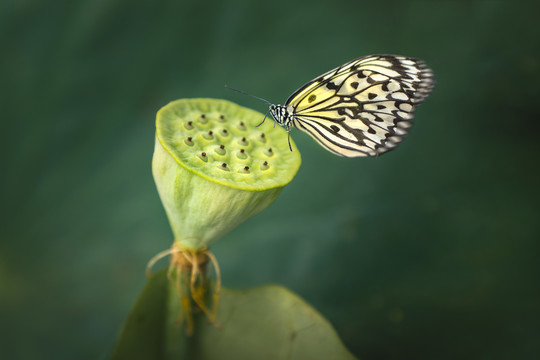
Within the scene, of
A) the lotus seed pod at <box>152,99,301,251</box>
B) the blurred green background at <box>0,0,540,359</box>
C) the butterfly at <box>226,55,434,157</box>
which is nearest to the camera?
the lotus seed pod at <box>152,99,301,251</box>

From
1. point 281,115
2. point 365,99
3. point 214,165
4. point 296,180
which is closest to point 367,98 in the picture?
point 365,99

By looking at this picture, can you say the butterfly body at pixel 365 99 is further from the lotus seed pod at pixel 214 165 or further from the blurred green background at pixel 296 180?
the blurred green background at pixel 296 180

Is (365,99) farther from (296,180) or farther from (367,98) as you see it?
(296,180)

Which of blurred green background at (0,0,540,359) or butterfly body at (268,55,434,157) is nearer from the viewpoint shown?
butterfly body at (268,55,434,157)

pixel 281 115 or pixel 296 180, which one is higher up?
pixel 281 115

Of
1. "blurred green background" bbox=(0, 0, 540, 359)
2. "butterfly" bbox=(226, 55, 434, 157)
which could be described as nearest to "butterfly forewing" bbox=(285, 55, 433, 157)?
"butterfly" bbox=(226, 55, 434, 157)

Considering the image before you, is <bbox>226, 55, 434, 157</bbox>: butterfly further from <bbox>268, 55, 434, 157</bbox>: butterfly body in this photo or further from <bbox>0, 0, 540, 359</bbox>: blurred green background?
<bbox>0, 0, 540, 359</bbox>: blurred green background
